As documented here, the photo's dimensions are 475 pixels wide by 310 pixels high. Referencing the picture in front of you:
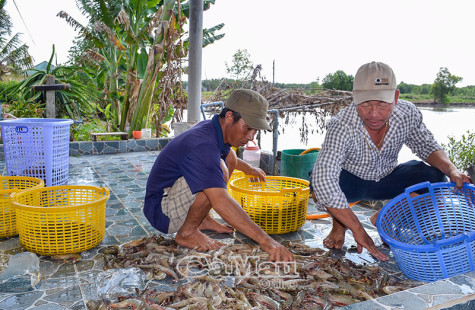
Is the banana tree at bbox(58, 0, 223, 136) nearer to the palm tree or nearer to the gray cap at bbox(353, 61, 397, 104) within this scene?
the gray cap at bbox(353, 61, 397, 104)

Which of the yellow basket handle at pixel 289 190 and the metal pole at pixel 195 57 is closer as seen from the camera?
the yellow basket handle at pixel 289 190

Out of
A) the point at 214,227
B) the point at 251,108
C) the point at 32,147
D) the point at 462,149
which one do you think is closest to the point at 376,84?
the point at 251,108

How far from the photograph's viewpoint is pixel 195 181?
2350mm

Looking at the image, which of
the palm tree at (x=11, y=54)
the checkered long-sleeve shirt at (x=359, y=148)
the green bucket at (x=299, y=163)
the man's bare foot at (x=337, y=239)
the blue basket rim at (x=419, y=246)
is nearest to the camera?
the blue basket rim at (x=419, y=246)

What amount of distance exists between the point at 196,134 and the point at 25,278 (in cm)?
143

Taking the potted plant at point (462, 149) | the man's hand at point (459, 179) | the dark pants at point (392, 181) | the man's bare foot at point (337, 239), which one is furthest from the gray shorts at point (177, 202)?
the potted plant at point (462, 149)

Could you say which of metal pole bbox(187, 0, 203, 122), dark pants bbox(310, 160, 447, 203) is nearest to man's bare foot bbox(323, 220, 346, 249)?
dark pants bbox(310, 160, 447, 203)

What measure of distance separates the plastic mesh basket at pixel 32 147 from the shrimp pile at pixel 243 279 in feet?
5.72

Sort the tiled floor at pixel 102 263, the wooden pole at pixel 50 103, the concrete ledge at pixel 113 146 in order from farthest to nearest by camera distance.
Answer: the wooden pole at pixel 50 103 → the concrete ledge at pixel 113 146 → the tiled floor at pixel 102 263

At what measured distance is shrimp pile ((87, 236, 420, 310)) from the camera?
2.04 m

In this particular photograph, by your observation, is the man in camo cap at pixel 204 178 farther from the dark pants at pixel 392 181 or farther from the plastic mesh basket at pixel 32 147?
the plastic mesh basket at pixel 32 147

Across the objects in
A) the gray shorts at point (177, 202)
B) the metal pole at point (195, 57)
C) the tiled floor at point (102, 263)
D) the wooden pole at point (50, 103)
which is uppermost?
the metal pole at point (195, 57)

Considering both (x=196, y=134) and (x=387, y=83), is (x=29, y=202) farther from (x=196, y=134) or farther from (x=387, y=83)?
(x=387, y=83)

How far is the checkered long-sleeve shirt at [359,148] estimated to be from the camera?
2510mm
